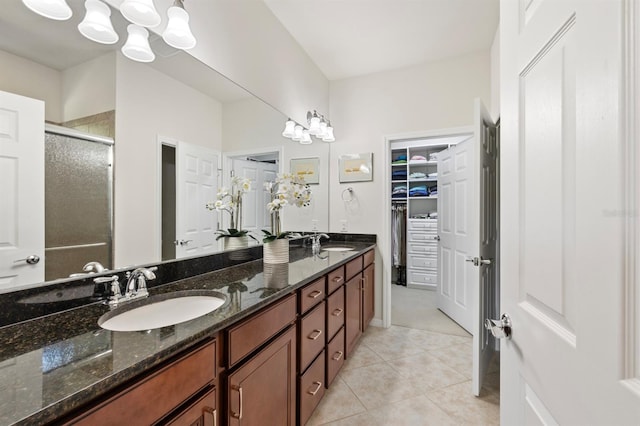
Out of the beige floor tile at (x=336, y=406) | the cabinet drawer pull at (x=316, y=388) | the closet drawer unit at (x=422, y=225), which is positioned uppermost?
the closet drawer unit at (x=422, y=225)

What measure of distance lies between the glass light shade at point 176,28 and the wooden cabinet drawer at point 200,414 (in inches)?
58.5

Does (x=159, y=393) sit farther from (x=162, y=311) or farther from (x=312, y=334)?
(x=312, y=334)

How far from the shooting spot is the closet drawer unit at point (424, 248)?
14.3ft

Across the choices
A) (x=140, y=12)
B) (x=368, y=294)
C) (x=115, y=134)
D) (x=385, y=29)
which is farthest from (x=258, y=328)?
(x=385, y=29)

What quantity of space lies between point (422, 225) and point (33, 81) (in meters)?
4.36

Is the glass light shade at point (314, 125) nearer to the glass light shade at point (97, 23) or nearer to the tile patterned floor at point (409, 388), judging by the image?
the glass light shade at point (97, 23)

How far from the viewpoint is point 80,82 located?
1064mm

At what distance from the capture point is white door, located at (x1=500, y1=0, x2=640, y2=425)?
0.40 meters

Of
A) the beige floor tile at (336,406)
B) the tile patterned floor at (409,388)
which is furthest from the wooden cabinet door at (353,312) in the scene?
the beige floor tile at (336,406)

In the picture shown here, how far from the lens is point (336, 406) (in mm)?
1771

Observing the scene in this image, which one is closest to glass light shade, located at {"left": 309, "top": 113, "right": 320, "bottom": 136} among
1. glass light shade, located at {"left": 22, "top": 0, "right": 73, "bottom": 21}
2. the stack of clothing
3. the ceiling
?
the ceiling

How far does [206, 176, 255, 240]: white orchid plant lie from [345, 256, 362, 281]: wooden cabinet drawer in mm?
809

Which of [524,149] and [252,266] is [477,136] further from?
[252,266]

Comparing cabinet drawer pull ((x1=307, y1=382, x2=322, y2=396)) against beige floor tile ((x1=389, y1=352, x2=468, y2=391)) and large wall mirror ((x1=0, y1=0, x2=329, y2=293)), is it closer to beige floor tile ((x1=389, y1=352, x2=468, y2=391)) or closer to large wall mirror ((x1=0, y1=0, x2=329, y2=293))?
beige floor tile ((x1=389, y1=352, x2=468, y2=391))
